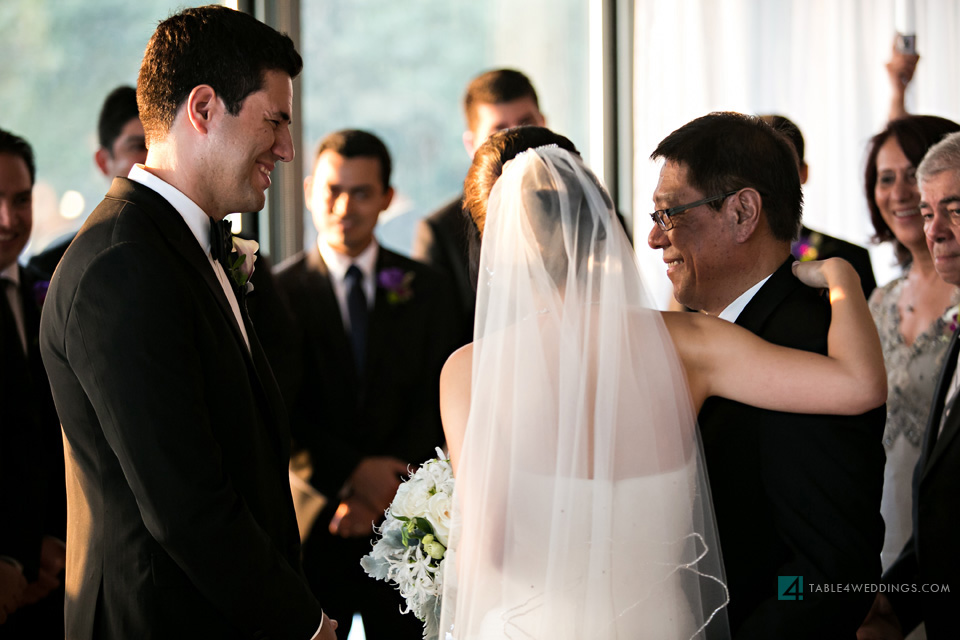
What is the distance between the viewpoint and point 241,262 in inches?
81.0

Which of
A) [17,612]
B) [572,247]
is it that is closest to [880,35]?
[572,247]

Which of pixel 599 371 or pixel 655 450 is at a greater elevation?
pixel 599 371

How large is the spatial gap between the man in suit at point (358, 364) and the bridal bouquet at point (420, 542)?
1657 millimetres

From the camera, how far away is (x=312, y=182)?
4074 mm

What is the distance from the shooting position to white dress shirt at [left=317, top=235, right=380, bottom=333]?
13.2 ft

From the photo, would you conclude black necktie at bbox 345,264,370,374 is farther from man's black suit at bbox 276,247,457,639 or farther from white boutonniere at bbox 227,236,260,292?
white boutonniere at bbox 227,236,260,292

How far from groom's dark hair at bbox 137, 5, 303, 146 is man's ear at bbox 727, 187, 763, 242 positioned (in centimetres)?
108

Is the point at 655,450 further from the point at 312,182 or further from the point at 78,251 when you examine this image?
the point at 312,182

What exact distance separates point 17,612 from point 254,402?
1.95 meters

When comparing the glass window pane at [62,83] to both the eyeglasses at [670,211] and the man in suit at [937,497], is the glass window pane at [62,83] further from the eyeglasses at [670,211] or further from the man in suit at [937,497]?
the man in suit at [937,497]

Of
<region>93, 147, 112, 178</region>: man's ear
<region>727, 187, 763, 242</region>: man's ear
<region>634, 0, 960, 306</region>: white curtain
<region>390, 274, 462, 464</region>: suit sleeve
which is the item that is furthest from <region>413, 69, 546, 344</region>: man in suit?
<region>727, 187, 763, 242</region>: man's ear

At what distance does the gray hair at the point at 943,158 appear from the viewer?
267cm

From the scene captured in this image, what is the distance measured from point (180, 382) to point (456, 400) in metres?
0.54

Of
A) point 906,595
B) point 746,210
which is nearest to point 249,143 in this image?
point 746,210
